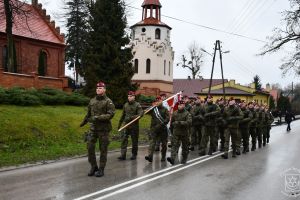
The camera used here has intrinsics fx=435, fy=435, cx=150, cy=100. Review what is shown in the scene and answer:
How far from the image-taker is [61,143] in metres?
16.6

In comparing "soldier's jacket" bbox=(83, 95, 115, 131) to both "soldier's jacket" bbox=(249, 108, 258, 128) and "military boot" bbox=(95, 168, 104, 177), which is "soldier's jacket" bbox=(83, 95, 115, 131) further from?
"soldier's jacket" bbox=(249, 108, 258, 128)

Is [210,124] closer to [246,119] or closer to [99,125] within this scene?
[246,119]

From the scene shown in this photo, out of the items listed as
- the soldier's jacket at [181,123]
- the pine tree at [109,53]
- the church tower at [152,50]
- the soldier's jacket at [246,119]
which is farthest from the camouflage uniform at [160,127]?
the church tower at [152,50]

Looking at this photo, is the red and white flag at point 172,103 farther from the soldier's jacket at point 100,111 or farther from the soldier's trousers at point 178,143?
the soldier's jacket at point 100,111

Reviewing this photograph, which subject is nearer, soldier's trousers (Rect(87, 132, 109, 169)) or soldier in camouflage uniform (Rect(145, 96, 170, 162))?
soldier's trousers (Rect(87, 132, 109, 169))

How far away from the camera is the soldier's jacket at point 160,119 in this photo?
42.6ft

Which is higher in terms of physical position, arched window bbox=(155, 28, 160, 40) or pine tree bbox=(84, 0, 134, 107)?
arched window bbox=(155, 28, 160, 40)

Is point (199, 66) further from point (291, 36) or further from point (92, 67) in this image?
point (92, 67)

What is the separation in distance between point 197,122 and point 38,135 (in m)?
6.16

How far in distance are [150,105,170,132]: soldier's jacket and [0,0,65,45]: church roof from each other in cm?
2859

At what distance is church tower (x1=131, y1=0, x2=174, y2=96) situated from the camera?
62188 millimetres

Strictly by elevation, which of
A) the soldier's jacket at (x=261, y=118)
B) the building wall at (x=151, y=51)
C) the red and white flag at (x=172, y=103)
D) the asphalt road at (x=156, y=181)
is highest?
the building wall at (x=151, y=51)

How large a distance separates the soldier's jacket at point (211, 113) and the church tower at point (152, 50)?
45.7 meters

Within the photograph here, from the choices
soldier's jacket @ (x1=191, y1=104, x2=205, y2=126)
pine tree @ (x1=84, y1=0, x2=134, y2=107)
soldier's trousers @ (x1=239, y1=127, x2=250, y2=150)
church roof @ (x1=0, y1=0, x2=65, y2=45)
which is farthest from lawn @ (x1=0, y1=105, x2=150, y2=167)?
church roof @ (x1=0, y1=0, x2=65, y2=45)
